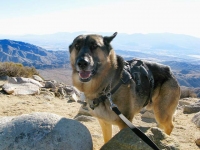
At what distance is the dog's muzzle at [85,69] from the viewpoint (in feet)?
11.7

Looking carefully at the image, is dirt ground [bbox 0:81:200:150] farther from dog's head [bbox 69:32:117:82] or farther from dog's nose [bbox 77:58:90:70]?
dog's nose [bbox 77:58:90:70]

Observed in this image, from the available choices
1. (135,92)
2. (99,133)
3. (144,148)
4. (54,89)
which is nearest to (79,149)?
(144,148)

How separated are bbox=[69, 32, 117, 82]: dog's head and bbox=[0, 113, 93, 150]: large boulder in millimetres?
803

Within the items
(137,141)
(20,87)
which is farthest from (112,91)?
(20,87)

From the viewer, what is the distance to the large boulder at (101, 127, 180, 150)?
3233 mm

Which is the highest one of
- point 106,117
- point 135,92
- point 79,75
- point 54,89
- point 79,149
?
point 79,75

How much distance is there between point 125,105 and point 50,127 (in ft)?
4.30

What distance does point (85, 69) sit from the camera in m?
3.64

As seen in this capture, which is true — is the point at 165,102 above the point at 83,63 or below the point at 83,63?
below

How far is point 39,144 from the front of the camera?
323cm

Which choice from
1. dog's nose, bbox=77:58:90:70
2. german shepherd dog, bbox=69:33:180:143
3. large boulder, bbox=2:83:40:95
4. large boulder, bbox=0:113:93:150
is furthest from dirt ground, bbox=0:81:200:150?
dog's nose, bbox=77:58:90:70

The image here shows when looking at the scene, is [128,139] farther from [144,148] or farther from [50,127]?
[50,127]

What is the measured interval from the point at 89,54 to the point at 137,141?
157cm

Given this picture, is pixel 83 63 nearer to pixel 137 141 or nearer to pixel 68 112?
pixel 137 141
